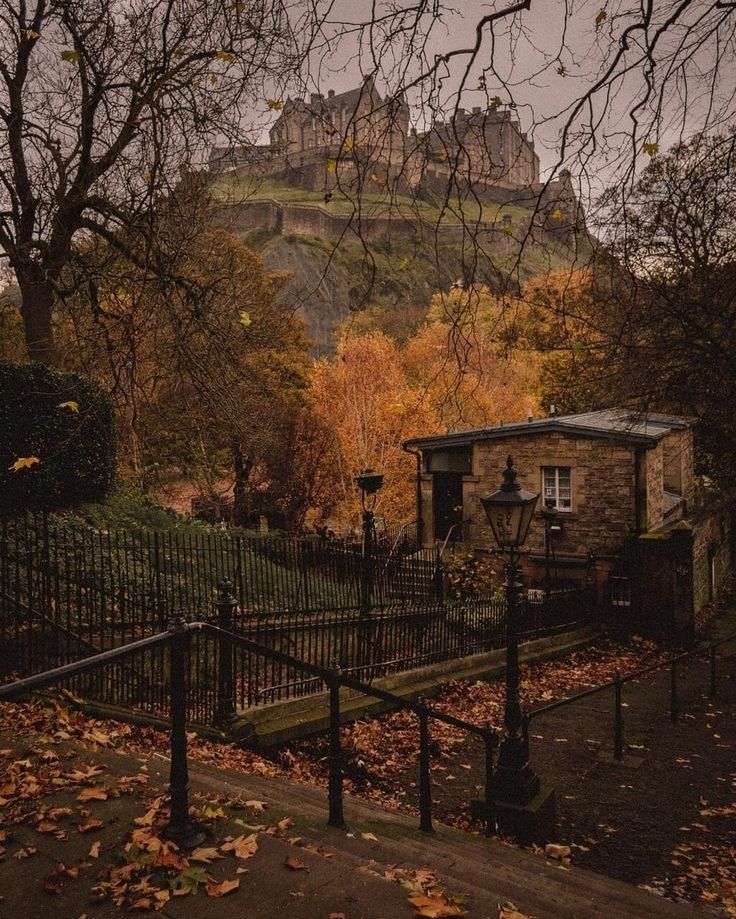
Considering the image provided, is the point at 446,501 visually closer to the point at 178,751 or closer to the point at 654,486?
the point at 654,486

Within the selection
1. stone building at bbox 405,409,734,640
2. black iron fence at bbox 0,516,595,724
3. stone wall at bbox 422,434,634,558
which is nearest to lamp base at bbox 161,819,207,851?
black iron fence at bbox 0,516,595,724

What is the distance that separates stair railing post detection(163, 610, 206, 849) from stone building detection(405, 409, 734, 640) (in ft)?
58.8

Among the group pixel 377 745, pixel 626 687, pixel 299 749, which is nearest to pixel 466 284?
pixel 299 749

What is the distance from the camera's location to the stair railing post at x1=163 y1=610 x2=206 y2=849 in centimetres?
335

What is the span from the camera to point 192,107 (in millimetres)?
4395

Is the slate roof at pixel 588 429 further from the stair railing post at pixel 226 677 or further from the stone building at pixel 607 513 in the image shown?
the stair railing post at pixel 226 677

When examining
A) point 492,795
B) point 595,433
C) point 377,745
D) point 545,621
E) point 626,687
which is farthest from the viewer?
point 595,433

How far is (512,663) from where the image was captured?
23.0ft

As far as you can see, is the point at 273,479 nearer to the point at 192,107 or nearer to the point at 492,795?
the point at 492,795

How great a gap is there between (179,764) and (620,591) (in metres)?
20.0

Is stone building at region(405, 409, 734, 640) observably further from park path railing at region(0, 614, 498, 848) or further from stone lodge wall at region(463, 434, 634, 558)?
park path railing at region(0, 614, 498, 848)

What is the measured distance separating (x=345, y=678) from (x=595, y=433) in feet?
61.0

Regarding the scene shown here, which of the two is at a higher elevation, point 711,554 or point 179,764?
point 179,764

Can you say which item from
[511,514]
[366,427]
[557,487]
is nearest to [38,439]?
[511,514]
